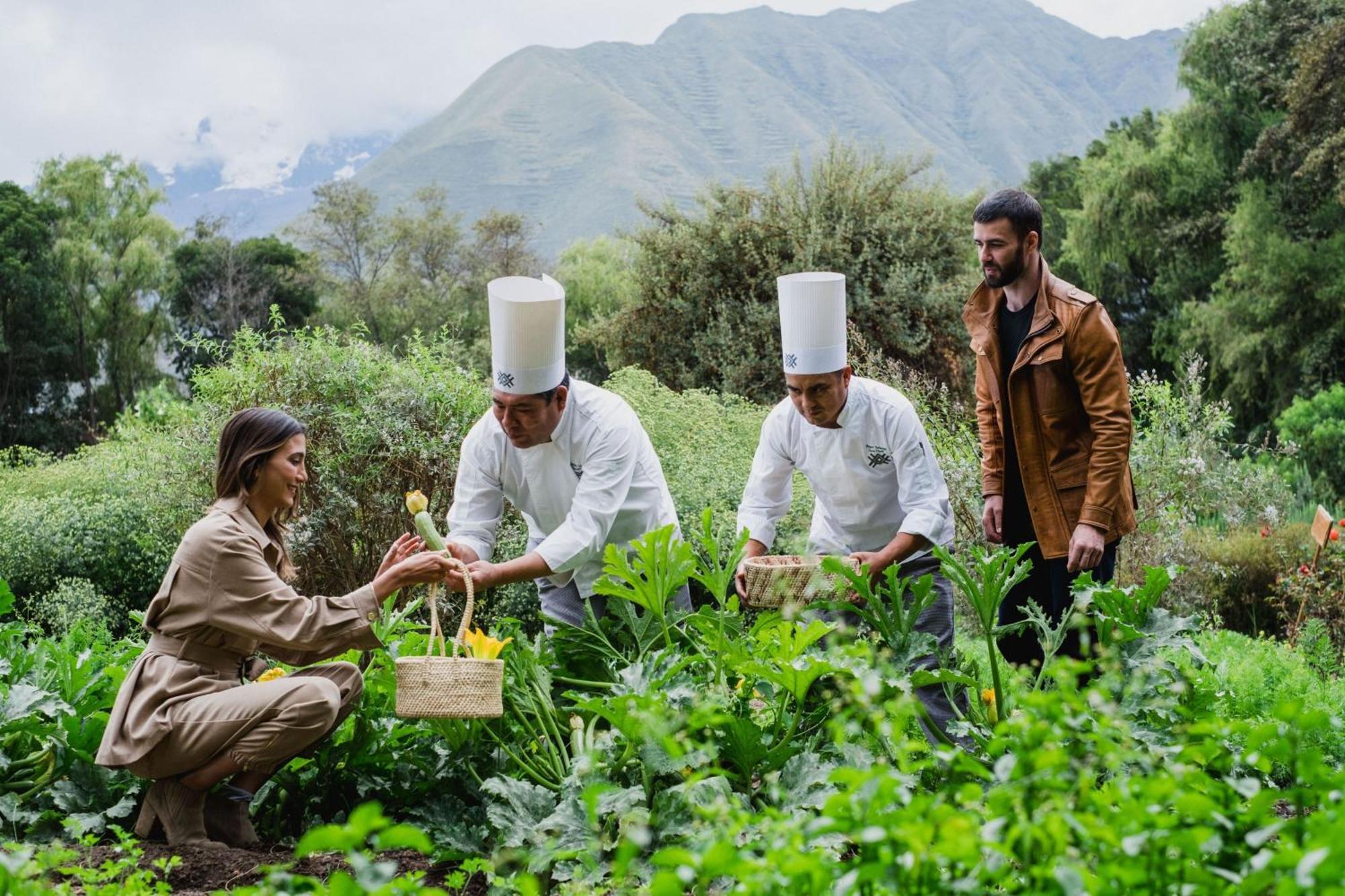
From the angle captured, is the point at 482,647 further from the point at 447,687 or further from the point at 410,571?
the point at 410,571

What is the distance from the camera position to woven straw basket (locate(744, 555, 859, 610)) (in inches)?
134

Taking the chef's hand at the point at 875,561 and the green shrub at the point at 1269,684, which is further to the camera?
the green shrub at the point at 1269,684

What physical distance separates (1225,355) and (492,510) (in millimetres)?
17511

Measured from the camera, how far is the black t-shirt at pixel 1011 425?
13.2 feet

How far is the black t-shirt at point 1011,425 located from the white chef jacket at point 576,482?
1151mm

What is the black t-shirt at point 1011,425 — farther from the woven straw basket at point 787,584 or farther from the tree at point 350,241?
the tree at point 350,241

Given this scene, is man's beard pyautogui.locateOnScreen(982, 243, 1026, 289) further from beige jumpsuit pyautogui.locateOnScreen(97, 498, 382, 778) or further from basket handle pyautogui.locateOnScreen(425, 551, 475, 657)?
beige jumpsuit pyautogui.locateOnScreen(97, 498, 382, 778)

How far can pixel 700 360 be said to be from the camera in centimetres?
1377

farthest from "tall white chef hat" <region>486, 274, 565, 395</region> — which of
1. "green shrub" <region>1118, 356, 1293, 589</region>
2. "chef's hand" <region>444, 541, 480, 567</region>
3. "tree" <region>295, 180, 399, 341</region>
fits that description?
"tree" <region>295, 180, 399, 341</region>

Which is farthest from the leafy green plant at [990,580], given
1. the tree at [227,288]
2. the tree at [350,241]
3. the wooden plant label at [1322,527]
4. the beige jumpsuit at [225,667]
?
the tree at [350,241]

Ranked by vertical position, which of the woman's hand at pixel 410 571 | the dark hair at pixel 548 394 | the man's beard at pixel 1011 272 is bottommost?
the woman's hand at pixel 410 571

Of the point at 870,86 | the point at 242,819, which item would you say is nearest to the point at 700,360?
the point at 242,819

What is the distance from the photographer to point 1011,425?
411 centimetres

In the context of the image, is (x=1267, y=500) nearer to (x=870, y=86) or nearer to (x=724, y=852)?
(x=724, y=852)
